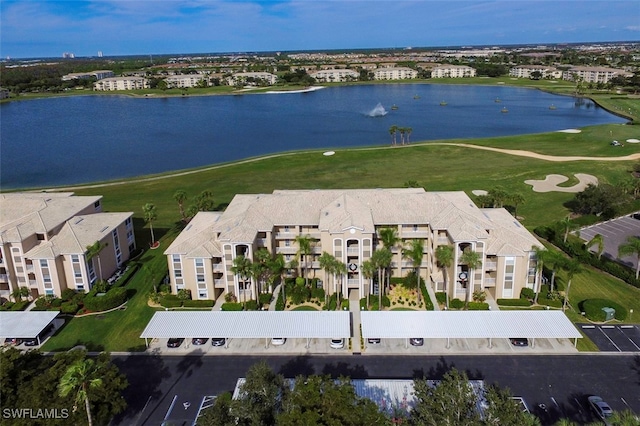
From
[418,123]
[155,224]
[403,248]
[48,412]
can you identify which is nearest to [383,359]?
[403,248]

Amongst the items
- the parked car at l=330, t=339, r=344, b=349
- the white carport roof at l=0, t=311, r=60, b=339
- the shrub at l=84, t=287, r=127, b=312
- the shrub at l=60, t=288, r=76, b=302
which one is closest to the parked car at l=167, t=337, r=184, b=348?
the shrub at l=84, t=287, r=127, b=312

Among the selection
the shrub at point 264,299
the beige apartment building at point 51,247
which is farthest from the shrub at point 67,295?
the shrub at point 264,299

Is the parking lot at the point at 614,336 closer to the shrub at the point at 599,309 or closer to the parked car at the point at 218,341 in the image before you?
the shrub at the point at 599,309

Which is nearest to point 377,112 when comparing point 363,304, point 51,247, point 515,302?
point 515,302

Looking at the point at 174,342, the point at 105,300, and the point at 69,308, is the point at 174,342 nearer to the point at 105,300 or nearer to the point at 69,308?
the point at 105,300

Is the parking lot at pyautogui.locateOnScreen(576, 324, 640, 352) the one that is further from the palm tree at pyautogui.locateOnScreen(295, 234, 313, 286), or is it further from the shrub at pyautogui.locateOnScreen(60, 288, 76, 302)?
the shrub at pyautogui.locateOnScreen(60, 288, 76, 302)

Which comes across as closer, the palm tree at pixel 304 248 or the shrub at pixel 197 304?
the palm tree at pixel 304 248
